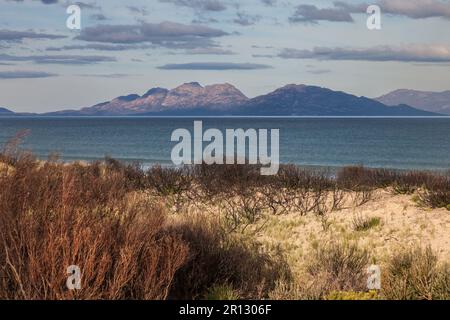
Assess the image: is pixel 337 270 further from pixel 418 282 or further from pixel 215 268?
pixel 215 268

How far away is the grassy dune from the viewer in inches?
258

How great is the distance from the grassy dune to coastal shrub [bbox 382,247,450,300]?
2 centimetres

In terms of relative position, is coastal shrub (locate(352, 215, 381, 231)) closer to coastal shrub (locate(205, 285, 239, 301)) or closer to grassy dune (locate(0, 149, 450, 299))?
grassy dune (locate(0, 149, 450, 299))

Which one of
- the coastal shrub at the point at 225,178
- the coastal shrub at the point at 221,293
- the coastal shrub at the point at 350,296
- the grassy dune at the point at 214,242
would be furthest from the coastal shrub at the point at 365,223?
the coastal shrub at the point at 350,296

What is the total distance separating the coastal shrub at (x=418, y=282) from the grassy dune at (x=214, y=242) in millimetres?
20

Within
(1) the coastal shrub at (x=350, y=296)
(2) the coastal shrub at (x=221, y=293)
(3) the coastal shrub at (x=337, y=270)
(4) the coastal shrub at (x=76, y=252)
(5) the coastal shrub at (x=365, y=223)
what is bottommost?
(5) the coastal shrub at (x=365, y=223)

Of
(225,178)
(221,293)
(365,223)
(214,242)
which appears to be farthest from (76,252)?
(225,178)

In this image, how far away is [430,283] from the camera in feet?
28.5

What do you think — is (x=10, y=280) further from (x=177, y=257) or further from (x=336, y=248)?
(x=336, y=248)

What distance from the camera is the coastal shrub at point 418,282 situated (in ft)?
28.1

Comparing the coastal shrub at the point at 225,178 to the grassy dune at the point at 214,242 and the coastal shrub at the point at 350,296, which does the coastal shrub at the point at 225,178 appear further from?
the coastal shrub at the point at 350,296

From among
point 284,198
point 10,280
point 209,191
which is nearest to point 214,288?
point 10,280

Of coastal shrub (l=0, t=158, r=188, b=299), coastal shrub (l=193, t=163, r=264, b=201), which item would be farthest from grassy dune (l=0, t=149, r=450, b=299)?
coastal shrub (l=193, t=163, r=264, b=201)

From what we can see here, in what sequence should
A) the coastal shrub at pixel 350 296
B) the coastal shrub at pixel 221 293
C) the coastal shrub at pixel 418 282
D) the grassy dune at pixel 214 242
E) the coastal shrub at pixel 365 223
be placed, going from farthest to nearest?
the coastal shrub at pixel 365 223 → the coastal shrub at pixel 418 282 → the coastal shrub at pixel 221 293 → the coastal shrub at pixel 350 296 → the grassy dune at pixel 214 242
